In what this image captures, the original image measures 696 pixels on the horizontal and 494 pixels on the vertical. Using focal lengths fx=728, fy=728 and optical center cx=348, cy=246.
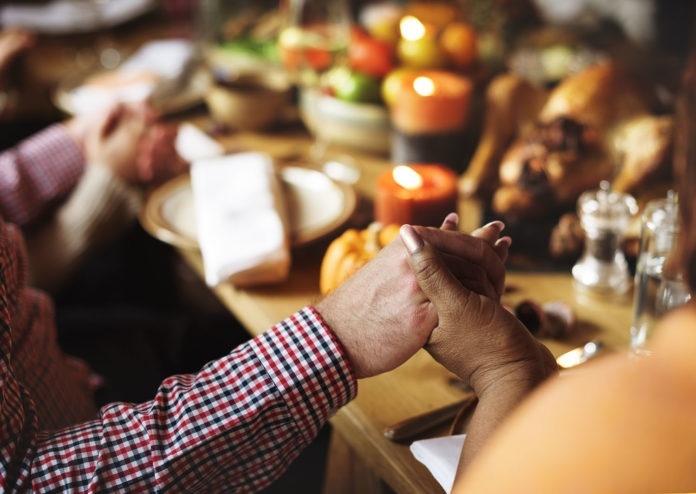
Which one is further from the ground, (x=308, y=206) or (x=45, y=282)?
(x=308, y=206)

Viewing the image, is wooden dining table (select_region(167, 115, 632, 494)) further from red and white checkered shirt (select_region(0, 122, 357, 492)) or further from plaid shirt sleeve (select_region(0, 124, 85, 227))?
plaid shirt sleeve (select_region(0, 124, 85, 227))

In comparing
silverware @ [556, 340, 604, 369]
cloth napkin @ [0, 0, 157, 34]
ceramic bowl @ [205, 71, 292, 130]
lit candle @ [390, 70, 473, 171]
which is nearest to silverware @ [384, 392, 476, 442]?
silverware @ [556, 340, 604, 369]

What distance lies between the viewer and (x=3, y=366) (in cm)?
69

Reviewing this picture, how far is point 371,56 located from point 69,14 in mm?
1357

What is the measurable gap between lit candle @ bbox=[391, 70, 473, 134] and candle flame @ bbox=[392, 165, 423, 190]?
0.57ft

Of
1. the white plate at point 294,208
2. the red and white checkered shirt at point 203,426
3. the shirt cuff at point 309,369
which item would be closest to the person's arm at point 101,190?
the white plate at point 294,208

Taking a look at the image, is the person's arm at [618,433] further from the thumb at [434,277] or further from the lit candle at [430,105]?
the lit candle at [430,105]

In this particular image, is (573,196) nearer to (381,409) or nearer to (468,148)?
(468,148)

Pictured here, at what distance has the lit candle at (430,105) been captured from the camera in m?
1.18

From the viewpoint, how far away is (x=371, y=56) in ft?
4.53

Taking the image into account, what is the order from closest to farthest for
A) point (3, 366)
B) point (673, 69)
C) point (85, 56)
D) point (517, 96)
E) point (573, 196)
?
point (3, 366)
point (573, 196)
point (517, 96)
point (673, 69)
point (85, 56)

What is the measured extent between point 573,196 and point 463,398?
442 millimetres

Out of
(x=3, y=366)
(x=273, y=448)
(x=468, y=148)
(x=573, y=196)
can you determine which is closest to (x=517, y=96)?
(x=468, y=148)

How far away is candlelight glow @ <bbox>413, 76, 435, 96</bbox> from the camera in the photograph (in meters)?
1.18
